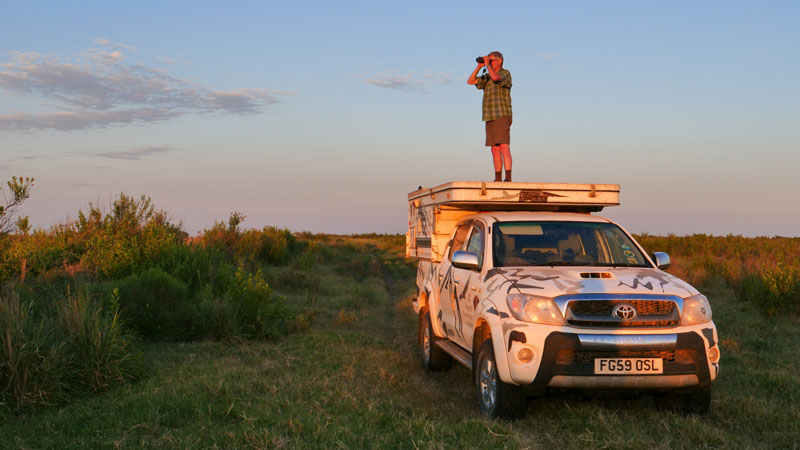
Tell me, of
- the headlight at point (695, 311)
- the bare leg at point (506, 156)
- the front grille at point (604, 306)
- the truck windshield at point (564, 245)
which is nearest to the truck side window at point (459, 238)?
the truck windshield at point (564, 245)

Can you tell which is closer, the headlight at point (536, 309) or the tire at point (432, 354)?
the headlight at point (536, 309)

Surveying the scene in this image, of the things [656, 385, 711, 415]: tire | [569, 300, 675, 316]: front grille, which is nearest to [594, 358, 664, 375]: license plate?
[569, 300, 675, 316]: front grille

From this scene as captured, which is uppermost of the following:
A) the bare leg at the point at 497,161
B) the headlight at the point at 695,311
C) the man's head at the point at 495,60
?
the man's head at the point at 495,60

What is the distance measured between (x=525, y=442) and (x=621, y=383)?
3.42 ft

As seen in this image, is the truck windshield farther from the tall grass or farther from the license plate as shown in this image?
the tall grass

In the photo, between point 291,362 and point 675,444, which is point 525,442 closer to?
point 675,444

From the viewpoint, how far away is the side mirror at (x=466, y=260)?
22.2ft

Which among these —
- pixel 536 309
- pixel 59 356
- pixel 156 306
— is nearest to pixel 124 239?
pixel 156 306

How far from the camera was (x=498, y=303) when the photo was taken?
5.99 m

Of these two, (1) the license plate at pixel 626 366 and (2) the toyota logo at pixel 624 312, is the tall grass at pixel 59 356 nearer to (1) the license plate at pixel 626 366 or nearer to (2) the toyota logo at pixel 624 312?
(1) the license plate at pixel 626 366

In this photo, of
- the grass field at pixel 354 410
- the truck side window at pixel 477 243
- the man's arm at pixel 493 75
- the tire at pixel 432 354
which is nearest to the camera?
the grass field at pixel 354 410

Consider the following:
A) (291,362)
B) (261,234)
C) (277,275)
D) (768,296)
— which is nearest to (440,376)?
(291,362)

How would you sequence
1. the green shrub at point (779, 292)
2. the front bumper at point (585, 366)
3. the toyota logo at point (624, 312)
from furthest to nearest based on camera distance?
1. the green shrub at point (779, 292)
2. the toyota logo at point (624, 312)
3. the front bumper at point (585, 366)

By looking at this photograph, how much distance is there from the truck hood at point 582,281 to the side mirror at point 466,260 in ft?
0.78
